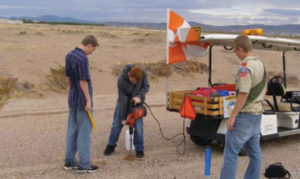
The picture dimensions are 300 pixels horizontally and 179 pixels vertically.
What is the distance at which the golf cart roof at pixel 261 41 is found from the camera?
695 centimetres

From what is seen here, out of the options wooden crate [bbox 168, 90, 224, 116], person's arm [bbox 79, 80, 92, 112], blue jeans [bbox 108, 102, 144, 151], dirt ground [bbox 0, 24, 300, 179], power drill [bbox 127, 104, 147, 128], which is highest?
person's arm [bbox 79, 80, 92, 112]

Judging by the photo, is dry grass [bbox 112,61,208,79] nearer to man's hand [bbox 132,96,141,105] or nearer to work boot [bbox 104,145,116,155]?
work boot [bbox 104,145,116,155]

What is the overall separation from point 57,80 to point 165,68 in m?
5.38

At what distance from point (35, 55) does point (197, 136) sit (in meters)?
13.1

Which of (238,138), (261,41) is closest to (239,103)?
(238,138)

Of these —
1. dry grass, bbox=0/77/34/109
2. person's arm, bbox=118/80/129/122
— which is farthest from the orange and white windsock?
dry grass, bbox=0/77/34/109

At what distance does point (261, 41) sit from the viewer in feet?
22.9

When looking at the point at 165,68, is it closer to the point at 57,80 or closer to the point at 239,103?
the point at 57,80

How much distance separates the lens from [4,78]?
14.5m

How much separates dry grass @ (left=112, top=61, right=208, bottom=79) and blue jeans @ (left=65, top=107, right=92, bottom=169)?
37.6ft

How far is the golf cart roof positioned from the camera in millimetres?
6945

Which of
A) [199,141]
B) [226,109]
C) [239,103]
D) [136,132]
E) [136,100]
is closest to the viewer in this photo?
[239,103]

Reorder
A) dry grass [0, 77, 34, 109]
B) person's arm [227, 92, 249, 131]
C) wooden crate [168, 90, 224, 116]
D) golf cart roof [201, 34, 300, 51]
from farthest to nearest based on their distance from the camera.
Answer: dry grass [0, 77, 34, 109]
golf cart roof [201, 34, 300, 51]
wooden crate [168, 90, 224, 116]
person's arm [227, 92, 249, 131]

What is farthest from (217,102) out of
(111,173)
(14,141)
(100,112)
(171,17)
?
(100,112)
